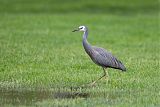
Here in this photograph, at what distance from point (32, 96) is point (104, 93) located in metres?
1.38

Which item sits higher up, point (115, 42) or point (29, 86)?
point (115, 42)

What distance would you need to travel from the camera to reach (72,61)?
625 inches

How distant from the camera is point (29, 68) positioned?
1456 centimetres

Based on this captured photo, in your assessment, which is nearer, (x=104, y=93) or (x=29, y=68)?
Answer: (x=104, y=93)

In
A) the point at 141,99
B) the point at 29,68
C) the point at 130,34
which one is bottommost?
the point at 141,99

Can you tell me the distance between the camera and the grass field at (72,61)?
36.7 ft

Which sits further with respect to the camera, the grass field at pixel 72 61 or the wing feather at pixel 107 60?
the wing feather at pixel 107 60

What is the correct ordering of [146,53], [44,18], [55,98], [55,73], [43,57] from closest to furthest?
1. [55,98]
2. [55,73]
3. [43,57]
4. [146,53]
5. [44,18]

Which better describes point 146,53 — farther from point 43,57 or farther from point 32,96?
point 32,96

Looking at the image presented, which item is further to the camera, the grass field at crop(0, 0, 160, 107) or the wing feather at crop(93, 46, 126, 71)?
the wing feather at crop(93, 46, 126, 71)

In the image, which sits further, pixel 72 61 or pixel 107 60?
pixel 72 61

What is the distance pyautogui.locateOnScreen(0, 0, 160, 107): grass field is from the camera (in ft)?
36.7

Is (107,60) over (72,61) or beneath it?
beneath

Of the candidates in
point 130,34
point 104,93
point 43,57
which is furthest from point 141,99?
point 130,34
